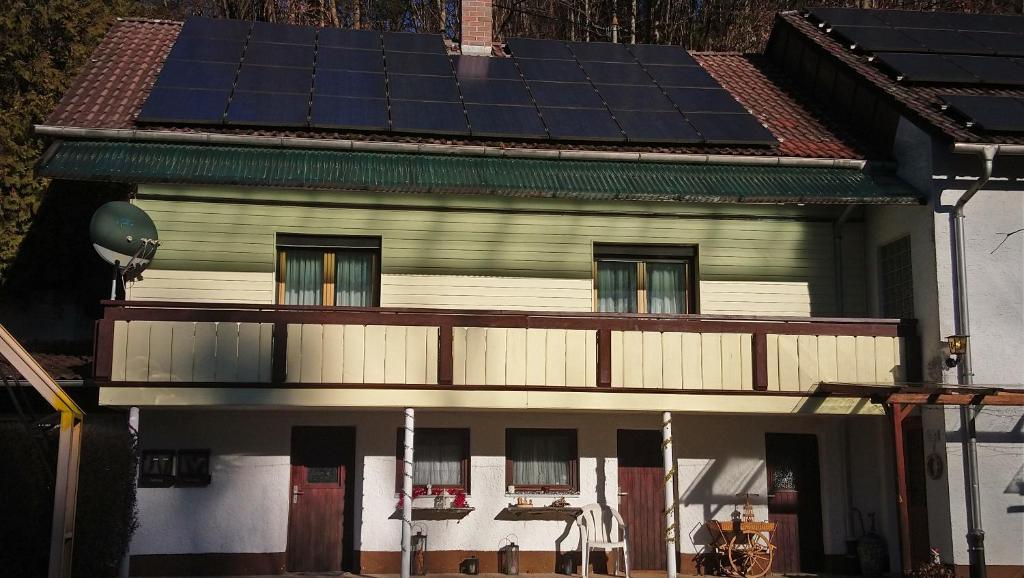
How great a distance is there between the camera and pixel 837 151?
16000 mm

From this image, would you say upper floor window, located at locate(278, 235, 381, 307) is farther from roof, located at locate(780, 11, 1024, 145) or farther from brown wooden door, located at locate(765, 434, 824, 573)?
roof, located at locate(780, 11, 1024, 145)

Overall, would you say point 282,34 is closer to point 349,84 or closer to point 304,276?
point 349,84

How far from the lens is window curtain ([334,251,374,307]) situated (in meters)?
15.2

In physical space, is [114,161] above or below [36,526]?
above

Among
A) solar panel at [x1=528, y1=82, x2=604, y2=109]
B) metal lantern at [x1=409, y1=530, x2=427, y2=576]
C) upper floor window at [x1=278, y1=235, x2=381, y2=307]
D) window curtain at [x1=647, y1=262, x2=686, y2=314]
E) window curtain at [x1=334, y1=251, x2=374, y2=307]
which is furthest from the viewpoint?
solar panel at [x1=528, y1=82, x2=604, y2=109]

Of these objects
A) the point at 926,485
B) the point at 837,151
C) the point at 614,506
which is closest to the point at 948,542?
the point at 926,485

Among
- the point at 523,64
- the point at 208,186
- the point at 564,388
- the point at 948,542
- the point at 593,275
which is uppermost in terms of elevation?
the point at 523,64

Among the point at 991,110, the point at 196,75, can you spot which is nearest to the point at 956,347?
the point at 991,110

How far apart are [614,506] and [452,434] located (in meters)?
2.46

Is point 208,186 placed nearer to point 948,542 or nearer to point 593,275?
point 593,275

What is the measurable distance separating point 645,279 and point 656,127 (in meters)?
2.25

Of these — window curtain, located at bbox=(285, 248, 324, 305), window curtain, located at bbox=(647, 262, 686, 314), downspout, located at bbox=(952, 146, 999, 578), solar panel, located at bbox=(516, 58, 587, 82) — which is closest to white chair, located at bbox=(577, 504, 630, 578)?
window curtain, located at bbox=(647, 262, 686, 314)

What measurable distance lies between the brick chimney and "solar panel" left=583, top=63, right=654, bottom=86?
1.77 metres

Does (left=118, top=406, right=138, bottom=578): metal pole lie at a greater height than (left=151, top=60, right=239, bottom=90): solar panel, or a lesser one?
lesser
